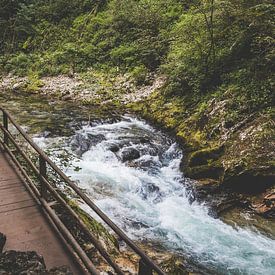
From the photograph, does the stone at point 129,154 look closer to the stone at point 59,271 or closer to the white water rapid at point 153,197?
the white water rapid at point 153,197

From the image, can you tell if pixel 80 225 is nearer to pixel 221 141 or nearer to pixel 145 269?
pixel 145 269

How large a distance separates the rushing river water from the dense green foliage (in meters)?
2.68

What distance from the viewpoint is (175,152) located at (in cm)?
1047

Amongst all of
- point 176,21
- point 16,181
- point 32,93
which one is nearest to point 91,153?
point 16,181

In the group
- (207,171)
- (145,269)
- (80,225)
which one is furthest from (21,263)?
(207,171)

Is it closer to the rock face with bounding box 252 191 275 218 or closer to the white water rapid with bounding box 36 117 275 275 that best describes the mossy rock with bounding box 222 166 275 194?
the rock face with bounding box 252 191 275 218

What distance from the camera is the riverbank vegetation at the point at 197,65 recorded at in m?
9.10

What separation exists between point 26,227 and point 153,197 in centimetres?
430

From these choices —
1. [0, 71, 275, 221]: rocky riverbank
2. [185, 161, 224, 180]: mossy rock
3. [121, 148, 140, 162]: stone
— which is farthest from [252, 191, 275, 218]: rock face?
[121, 148, 140, 162]: stone

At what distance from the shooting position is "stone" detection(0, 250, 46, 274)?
3.36 metres

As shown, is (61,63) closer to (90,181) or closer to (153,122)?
(153,122)

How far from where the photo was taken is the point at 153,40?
17.7 meters

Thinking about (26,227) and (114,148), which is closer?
(26,227)

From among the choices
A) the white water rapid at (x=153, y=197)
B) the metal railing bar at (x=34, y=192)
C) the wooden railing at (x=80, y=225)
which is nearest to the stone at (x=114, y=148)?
the white water rapid at (x=153, y=197)
